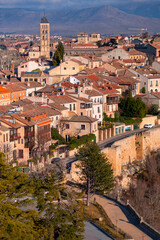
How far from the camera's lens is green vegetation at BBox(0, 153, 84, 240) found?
18155 millimetres

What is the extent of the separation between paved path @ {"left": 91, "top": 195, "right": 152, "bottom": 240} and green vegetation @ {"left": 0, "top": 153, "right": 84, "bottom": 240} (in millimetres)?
4125

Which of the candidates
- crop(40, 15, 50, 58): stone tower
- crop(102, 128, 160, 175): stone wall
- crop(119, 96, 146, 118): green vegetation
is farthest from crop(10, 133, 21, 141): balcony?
crop(40, 15, 50, 58): stone tower

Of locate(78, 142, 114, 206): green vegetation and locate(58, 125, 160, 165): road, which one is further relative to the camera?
locate(58, 125, 160, 165): road

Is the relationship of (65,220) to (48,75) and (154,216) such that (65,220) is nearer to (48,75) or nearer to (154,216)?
(154,216)

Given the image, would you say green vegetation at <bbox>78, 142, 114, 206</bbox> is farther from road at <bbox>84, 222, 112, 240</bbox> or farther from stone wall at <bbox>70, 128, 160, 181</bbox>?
stone wall at <bbox>70, 128, 160, 181</bbox>

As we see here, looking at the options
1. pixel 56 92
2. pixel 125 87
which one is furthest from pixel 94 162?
pixel 125 87

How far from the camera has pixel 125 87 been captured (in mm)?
55938

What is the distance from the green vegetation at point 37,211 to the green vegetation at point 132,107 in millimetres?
28766

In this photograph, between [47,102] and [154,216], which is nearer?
[154,216]

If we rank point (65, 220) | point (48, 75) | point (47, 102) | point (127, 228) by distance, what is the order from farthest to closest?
1. point (48, 75)
2. point (47, 102)
3. point (127, 228)
4. point (65, 220)

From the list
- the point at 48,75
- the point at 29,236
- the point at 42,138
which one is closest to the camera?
the point at 29,236

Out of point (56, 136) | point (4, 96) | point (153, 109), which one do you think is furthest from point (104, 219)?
point (153, 109)

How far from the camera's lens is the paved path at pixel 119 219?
24.1m

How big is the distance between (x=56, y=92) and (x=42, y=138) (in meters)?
12.4
